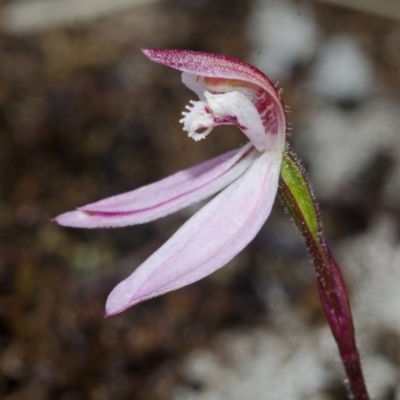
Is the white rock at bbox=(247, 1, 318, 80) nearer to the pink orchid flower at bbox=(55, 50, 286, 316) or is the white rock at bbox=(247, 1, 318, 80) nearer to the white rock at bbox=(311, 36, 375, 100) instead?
the white rock at bbox=(311, 36, 375, 100)

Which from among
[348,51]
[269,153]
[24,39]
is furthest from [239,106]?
[24,39]

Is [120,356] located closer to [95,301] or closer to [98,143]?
[95,301]

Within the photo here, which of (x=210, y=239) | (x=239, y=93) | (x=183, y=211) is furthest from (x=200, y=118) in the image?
(x=183, y=211)

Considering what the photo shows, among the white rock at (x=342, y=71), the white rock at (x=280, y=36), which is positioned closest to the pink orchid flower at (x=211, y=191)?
the white rock at (x=342, y=71)

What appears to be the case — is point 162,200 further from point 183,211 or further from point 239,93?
point 183,211

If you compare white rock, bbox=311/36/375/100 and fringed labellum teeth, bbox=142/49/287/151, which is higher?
fringed labellum teeth, bbox=142/49/287/151

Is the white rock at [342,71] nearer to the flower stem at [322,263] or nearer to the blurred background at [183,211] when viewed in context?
the blurred background at [183,211]

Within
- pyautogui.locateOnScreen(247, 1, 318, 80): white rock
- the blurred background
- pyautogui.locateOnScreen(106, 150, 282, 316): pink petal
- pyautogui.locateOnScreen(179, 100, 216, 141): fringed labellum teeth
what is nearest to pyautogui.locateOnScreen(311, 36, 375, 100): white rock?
the blurred background
